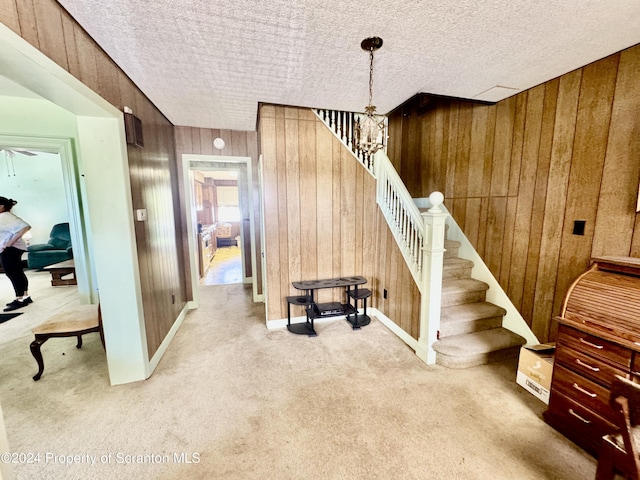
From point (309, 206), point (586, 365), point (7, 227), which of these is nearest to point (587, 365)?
point (586, 365)

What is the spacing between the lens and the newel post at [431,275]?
2268 millimetres

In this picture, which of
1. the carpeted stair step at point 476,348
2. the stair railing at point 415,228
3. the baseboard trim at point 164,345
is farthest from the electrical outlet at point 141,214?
the carpeted stair step at point 476,348

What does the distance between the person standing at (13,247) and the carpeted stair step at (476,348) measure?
568 centimetres

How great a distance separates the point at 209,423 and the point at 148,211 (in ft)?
6.22

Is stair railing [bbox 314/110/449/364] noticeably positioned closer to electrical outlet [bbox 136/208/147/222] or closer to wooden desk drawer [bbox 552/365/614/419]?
wooden desk drawer [bbox 552/365/614/419]

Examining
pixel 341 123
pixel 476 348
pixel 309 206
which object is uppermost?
pixel 341 123

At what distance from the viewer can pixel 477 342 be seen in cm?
244

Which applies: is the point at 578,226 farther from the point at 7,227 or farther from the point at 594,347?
the point at 7,227

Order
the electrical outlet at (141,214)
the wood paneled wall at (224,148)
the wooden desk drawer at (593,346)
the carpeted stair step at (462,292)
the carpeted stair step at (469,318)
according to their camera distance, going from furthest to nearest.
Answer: the wood paneled wall at (224,148)
the carpeted stair step at (462,292)
the carpeted stair step at (469,318)
the electrical outlet at (141,214)
the wooden desk drawer at (593,346)

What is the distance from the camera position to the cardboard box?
6.12ft

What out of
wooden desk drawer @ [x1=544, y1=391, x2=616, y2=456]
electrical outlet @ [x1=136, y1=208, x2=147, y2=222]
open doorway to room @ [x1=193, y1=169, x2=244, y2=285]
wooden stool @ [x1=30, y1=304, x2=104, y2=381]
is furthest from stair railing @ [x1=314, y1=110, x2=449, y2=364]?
open doorway to room @ [x1=193, y1=169, x2=244, y2=285]

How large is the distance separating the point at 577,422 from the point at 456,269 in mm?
1627

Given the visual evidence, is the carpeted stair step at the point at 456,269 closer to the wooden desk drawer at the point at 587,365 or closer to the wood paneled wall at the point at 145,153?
the wooden desk drawer at the point at 587,365

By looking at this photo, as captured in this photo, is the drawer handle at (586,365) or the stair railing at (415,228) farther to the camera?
the stair railing at (415,228)
